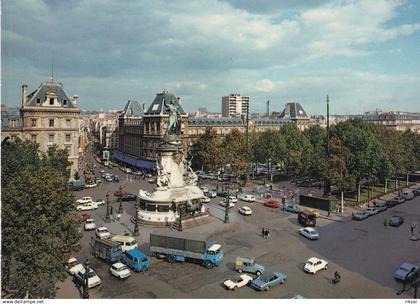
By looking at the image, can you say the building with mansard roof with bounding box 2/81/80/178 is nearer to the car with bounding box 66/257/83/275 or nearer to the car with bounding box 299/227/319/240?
the car with bounding box 66/257/83/275

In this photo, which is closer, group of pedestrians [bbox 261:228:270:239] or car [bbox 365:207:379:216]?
group of pedestrians [bbox 261:228:270:239]

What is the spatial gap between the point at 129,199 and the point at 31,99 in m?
29.7

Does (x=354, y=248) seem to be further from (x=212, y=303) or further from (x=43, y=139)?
(x=43, y=139)

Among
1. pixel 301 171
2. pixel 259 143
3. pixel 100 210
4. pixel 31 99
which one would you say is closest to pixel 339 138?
pixel 301 171

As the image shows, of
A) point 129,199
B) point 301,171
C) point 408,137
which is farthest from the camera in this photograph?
point 408,137

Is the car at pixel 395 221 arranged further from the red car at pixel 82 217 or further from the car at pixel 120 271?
the red car at pixel 82 217

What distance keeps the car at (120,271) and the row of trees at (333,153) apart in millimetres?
37047

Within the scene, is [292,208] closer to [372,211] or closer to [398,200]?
[372,211]

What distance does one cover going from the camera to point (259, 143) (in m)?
85.6

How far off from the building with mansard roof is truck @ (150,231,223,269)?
4441cm

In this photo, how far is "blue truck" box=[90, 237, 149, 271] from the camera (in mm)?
30250

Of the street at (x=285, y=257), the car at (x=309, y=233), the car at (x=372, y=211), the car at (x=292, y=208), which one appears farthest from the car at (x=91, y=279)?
the car at (x=372, y=211)

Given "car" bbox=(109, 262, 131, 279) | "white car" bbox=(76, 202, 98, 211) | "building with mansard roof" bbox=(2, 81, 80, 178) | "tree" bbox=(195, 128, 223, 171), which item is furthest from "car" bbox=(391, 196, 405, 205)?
"building with mansard roof" bbox=(2, 81, 80, 178)

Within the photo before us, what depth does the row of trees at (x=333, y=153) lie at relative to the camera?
188 ft
